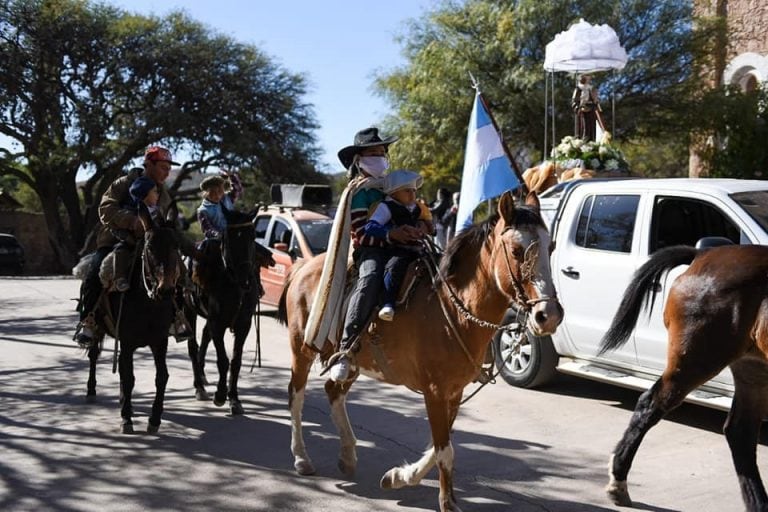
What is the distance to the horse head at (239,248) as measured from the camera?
311 inches

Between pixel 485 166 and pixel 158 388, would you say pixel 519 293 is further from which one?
pixel 158 388

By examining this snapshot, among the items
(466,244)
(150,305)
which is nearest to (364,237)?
(466,244)

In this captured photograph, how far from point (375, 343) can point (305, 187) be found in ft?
31.6

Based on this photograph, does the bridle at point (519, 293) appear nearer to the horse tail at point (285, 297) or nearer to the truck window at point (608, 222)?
the horse tail at point (285, 297)

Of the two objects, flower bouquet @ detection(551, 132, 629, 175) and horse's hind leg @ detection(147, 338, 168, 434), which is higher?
flower bouquet @ detection(551, 132, 629, 175)

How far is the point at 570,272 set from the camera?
7820mm

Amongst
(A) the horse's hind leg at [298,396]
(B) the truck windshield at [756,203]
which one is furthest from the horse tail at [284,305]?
(B) the truck windshield at [756,203]

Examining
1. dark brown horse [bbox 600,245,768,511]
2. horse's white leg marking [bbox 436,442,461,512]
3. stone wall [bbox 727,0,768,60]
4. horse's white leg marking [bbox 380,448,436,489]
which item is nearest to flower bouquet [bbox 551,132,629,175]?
dark brown horse [bbox 600,245,768,511]

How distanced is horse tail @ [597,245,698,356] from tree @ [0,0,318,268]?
2879 centimetres

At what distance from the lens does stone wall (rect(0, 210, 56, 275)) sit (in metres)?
35.6

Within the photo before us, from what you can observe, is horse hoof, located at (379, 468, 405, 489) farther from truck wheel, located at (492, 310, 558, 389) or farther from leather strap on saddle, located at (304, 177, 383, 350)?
truck wheel, located at (492, 310, 558, 389)

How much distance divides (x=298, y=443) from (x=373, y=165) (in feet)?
7.22

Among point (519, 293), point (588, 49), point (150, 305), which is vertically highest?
point (588, 49)

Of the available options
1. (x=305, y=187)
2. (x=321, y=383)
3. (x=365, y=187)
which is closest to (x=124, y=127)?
(x=305, y=187)
